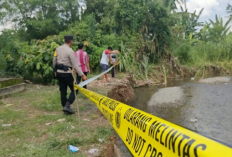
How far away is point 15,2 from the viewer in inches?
600

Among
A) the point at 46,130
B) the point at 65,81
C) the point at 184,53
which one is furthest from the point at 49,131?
the point at 184,53

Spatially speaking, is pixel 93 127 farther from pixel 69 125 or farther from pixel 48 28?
pixel 48 28

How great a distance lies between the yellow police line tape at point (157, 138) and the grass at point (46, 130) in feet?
4.44

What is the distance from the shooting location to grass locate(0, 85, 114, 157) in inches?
137

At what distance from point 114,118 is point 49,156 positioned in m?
1.33

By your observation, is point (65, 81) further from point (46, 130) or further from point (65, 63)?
point (46, 130)

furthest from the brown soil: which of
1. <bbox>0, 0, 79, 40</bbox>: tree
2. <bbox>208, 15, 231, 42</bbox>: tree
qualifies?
<bbox>208, 15, 231, 42</bbox>: tree

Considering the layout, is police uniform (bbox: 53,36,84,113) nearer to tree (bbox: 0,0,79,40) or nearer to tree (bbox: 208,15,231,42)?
tree (bbox: 0,0,79,40)

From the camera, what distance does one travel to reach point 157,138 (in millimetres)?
1600

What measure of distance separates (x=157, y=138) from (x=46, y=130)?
10.5 ft

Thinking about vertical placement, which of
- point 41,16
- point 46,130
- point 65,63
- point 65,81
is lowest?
point 46,130

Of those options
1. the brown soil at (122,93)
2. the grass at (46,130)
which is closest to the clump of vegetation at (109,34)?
the brown soil at (122,93)

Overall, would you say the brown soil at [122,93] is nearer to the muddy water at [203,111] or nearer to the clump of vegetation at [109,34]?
the muddy water at [203,111]

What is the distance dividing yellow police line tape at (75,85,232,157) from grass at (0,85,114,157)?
135 centimetres
